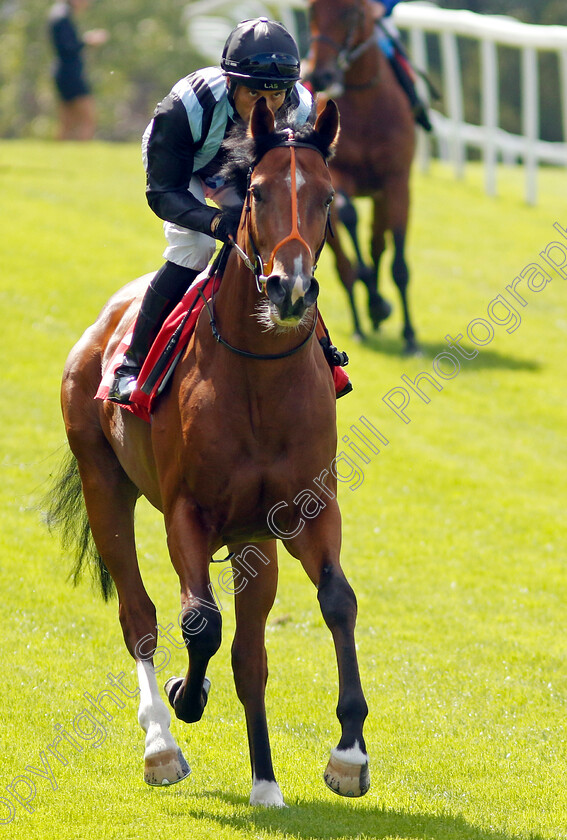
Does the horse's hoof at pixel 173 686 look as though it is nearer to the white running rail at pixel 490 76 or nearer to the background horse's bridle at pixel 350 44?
the background horse's bridle at pixel 350 44

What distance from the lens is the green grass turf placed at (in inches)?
195

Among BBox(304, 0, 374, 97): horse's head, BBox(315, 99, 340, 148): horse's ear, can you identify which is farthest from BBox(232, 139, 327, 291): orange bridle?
BBox(304, 0, 374, 97): horse's head

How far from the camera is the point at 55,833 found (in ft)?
15.0

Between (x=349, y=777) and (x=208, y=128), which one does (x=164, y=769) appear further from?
(x=208, y=128)

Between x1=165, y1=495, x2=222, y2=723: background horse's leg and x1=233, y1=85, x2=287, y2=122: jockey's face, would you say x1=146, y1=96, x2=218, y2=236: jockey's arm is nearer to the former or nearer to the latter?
x1=233, y1=85, x2=287, y2=122: jockey's face

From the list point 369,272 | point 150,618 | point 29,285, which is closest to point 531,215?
point 369,272

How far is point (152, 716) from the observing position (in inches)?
201

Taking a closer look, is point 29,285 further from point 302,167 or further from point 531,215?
point 302,167

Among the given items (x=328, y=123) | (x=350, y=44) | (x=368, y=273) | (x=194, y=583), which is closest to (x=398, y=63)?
(x=350, y=44)

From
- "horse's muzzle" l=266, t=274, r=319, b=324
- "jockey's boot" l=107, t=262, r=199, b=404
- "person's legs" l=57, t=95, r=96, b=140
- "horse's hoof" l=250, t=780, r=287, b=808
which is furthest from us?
"person's legs" l=57, t=95, r=96, b=140

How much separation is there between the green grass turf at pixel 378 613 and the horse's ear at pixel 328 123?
8.45ft

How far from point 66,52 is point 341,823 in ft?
56.0

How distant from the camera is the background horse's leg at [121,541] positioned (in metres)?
5.43

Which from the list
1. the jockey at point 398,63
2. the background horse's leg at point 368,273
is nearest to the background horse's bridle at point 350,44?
the jockey at point 398,63
